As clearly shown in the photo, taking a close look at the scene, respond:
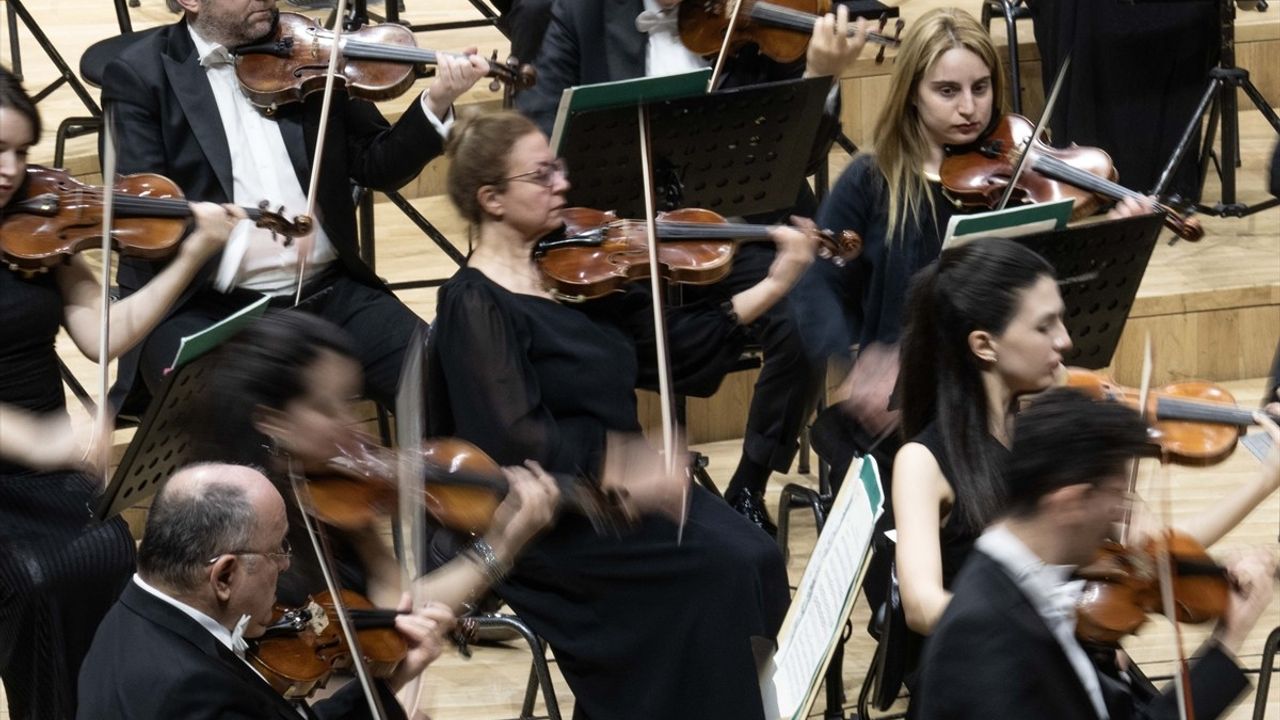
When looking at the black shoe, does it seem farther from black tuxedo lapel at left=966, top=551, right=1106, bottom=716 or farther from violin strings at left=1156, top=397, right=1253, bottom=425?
black tuxedo lapel at left=966, top=551, right=1106, bottom=716

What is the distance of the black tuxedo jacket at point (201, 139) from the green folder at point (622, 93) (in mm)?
597

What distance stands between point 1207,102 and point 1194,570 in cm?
235

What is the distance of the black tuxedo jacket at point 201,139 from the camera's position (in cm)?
331

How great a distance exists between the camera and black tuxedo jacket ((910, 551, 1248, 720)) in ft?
5.53

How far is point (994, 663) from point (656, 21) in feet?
7.02

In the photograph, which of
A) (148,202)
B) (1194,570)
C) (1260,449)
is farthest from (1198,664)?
(148,202)

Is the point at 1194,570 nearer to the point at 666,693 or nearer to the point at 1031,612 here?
the point at 1031,612

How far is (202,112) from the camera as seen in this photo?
333cm

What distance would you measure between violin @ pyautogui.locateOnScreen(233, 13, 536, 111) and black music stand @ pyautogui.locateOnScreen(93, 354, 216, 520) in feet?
3.16

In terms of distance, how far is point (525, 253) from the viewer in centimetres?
295

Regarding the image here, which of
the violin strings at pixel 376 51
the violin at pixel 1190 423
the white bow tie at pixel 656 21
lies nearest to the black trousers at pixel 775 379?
the white bow tie at pixel 656 21

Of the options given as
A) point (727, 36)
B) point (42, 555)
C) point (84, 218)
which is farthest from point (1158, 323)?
point (42, 555)

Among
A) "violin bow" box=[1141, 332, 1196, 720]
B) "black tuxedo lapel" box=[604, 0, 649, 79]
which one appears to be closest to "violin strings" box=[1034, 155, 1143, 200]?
"black tuxedo lapel" box=[604, 0, 649, 79]

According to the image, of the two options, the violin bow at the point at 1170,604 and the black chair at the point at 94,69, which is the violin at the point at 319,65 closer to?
the black chair at the point at 94,69
